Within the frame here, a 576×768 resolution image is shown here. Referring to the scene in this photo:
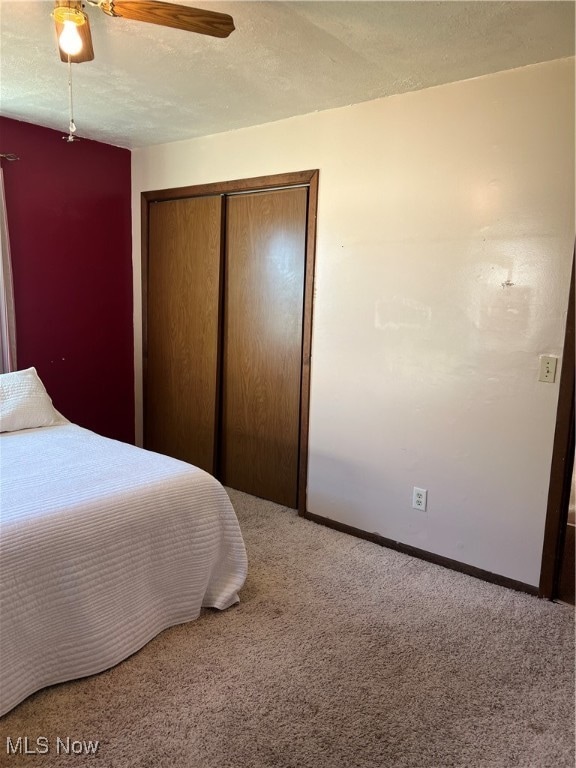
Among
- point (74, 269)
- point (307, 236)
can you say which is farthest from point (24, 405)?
point (307, 236)

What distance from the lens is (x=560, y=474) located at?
230 cm

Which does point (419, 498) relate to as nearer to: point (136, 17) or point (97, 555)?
point (97, 555)

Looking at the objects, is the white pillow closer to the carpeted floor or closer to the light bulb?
the carpeted floor

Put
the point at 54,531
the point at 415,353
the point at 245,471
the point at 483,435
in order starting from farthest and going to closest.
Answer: the point at 245,471 → the point at 415,353 → the point at 483,435 → the point at 54,531

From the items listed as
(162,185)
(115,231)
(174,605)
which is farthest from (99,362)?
(174,605)

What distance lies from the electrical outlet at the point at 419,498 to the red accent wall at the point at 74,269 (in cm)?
231

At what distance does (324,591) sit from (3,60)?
265 centimetres

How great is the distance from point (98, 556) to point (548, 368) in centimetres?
189

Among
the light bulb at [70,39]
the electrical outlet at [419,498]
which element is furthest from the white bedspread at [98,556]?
the light bulb at [70,39]

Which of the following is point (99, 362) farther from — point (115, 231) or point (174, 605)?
point (174, 605)

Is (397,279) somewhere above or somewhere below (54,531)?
above

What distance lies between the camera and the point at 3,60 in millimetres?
2295

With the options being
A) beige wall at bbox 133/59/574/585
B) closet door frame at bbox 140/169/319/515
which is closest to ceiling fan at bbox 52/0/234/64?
beige wall at bbox 133/59/574/585

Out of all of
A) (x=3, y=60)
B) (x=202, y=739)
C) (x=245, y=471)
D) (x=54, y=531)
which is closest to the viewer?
(x=202, y=739)
